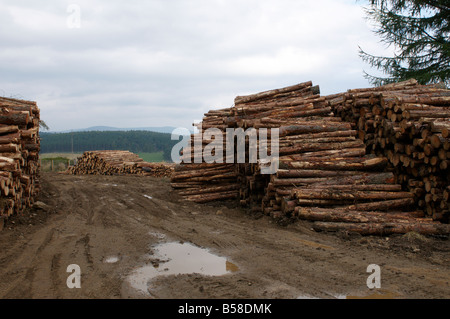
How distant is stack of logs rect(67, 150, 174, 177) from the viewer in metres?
21.9

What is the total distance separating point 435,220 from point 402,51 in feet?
44.7

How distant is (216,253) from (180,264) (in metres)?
0.81

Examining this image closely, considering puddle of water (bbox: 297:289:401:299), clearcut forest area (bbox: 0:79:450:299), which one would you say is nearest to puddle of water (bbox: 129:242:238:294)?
clearcut forest area (bbox: 0:79:450:299)

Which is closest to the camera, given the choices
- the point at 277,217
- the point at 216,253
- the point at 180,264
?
the point at 180,264

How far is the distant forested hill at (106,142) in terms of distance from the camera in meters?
61.0

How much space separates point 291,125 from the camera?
973cm

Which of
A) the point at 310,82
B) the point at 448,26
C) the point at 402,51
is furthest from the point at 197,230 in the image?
the point at 448,26

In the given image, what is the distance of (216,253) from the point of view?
6.14 meters

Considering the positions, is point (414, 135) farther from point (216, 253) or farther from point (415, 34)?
point (415, 34)

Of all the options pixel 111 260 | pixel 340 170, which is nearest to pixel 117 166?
pixel 340 170

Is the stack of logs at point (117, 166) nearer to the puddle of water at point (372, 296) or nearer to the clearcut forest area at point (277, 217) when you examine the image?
the clearcut forest area at point (277, 217)

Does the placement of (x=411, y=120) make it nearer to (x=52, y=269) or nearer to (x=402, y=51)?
(x=52, y=269)

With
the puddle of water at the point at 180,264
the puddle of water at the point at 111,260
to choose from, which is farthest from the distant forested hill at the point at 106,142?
the puddle of water at the point at 111,260

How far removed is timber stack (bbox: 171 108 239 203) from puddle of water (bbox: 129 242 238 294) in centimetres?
535
